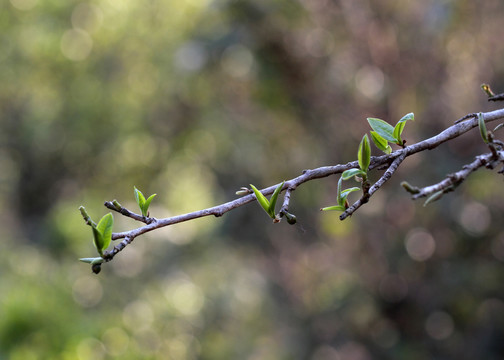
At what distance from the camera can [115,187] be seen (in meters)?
4.16

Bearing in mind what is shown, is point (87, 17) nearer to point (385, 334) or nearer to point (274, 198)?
point (385, 334)

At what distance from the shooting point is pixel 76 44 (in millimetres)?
4078

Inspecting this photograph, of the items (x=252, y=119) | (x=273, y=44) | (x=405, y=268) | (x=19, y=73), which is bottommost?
(x=405, y=268)

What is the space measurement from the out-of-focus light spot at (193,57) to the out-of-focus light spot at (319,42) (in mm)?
374

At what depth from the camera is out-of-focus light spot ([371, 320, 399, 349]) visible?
6.98ft

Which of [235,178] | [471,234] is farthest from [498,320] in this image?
[235,178]

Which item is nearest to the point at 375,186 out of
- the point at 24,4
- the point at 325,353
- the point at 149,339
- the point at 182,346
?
the point at 325,353

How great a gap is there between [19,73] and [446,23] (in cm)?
317

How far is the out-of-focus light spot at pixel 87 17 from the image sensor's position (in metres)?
4.07

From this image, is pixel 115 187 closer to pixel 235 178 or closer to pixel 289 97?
pixel 235 178

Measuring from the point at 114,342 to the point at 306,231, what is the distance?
2.49 feet

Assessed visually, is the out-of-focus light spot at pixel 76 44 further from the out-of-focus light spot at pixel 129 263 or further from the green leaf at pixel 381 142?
the green leaf at pixel 381 142

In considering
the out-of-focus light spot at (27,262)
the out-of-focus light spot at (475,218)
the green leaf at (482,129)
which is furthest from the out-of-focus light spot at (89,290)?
the green leaf at (482,129)

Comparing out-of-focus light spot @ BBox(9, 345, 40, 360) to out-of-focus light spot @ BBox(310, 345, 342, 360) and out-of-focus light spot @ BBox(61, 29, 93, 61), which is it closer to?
out-of-focus light spot @ BBox(310, 345, 342, 360)
